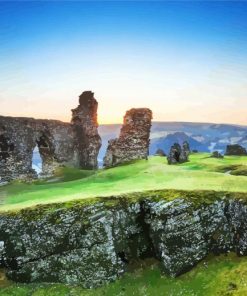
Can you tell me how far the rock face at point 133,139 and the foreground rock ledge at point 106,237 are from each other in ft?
71.4

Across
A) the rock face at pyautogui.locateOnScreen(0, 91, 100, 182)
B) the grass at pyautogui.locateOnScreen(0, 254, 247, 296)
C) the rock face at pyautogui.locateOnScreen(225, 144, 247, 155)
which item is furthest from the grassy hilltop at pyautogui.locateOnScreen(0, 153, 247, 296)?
the rock face at pyautogui.locateOnScreen(225, 144, 247, 155)

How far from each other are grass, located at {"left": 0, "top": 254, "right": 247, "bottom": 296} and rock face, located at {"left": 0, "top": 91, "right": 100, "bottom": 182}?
80.1ft

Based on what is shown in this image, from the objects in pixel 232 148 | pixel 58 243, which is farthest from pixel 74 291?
pixel 232 148

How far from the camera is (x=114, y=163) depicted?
42562mm

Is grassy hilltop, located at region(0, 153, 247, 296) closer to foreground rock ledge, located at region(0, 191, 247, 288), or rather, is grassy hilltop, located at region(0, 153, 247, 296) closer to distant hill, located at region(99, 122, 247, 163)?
foreground rock ledge, located at region(0, 191, 247, 288)

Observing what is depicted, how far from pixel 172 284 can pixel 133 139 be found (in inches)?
967

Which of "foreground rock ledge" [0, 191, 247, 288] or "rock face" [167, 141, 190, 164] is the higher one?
"rock face" [167, 141, 190, 164]

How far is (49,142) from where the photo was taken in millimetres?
48938

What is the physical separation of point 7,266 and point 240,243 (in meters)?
12.5

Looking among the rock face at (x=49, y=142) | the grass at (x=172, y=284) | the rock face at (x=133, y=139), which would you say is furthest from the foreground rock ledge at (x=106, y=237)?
the rock face at (x=49, y=142)

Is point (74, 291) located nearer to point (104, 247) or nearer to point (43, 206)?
point (104, 247)

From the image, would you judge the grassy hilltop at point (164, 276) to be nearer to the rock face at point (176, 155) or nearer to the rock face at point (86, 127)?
the rock face at point (176, 155)

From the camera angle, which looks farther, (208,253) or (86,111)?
(86,111)

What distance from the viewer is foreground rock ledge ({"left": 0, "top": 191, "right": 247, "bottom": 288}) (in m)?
20.2
